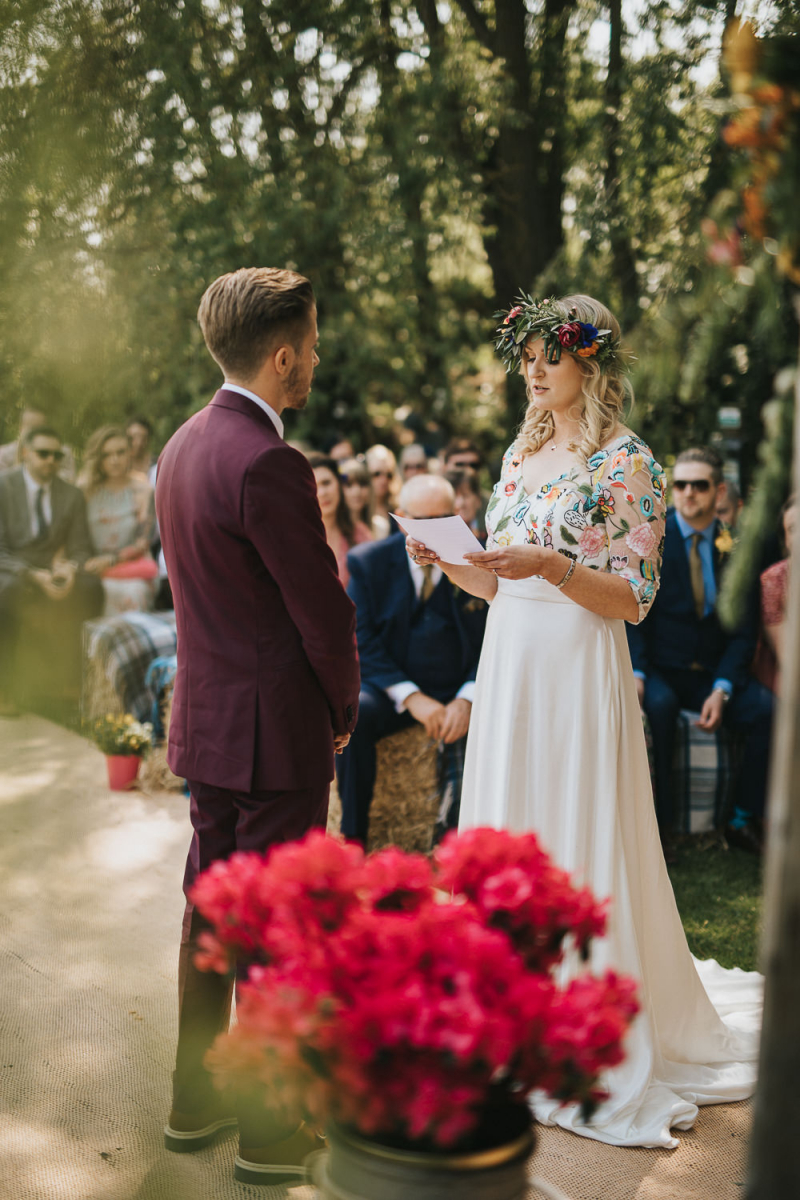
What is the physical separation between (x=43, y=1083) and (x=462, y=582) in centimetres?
188

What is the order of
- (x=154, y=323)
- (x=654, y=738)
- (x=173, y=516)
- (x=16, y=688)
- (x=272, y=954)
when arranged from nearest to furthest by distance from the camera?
(x=272, y=954) → (x=173, y=516) → (x=654, y=738) → (x=16, y=688) → (x=154, y=323)

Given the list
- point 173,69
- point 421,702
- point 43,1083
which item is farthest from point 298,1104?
point 173,69

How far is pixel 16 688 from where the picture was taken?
7.59 m

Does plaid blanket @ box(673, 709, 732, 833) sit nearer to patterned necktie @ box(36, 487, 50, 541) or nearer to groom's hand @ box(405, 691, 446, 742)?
groom's hand @ box(405, 691, 446, 742)

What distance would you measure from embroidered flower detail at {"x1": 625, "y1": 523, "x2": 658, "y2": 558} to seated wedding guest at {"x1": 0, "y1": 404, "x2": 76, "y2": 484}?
5909 mm

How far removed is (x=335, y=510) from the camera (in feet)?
18.3

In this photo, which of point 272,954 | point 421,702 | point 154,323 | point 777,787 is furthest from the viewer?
point 154,323

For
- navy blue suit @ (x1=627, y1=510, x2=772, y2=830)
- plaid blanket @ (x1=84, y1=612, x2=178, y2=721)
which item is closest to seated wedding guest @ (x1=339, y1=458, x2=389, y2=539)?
plaid blanket @ (x1=84, y1=612, x2=178, y2=721)

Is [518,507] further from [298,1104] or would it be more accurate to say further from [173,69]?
[173,69]

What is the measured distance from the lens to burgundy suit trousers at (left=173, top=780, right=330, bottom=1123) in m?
2.50

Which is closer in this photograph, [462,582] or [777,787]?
[777,787]

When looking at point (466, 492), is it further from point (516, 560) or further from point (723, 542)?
point (516, 560)

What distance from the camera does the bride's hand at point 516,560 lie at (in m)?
2.71

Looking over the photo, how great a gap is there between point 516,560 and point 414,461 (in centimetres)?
511
